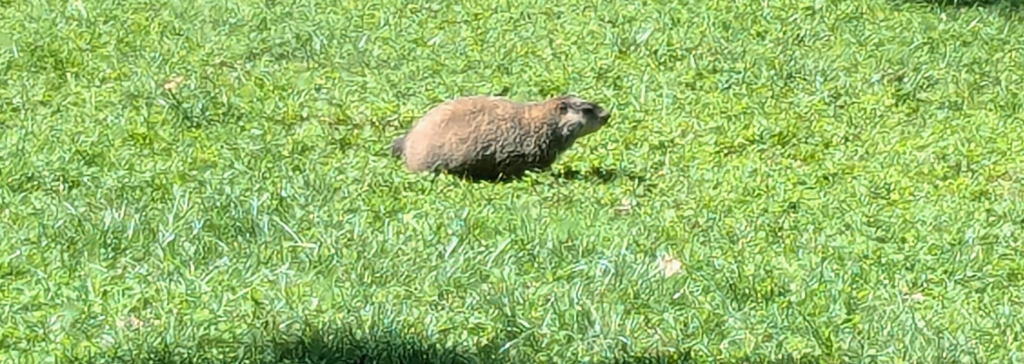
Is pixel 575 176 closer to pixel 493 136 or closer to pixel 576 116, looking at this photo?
pixel 576 116

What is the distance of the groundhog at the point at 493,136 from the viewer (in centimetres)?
650

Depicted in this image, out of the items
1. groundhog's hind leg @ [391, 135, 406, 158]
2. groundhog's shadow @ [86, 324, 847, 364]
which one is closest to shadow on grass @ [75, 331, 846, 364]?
groundhog's shadow @ [86, 324, 847, 364]

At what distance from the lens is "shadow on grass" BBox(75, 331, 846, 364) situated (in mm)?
4398

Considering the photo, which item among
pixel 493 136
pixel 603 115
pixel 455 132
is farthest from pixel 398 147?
pixel 603 115

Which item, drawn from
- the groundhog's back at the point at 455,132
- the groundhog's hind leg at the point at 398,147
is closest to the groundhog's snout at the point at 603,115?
the groundhog's back at the point at 455,132

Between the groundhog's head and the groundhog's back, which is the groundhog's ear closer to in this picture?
the groundhog's head

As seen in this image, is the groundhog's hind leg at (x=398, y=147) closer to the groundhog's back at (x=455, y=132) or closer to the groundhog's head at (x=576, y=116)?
the groundhog's back at (x=455, y=132)

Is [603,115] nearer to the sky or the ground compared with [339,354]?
nearer to the ground

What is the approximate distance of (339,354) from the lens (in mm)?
4438

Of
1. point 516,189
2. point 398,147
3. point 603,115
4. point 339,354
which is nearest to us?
point 339,354

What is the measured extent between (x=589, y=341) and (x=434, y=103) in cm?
312

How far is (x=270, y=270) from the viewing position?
511cm

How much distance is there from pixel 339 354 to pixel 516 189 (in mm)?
2112

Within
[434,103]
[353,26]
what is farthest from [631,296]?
[353,26]
